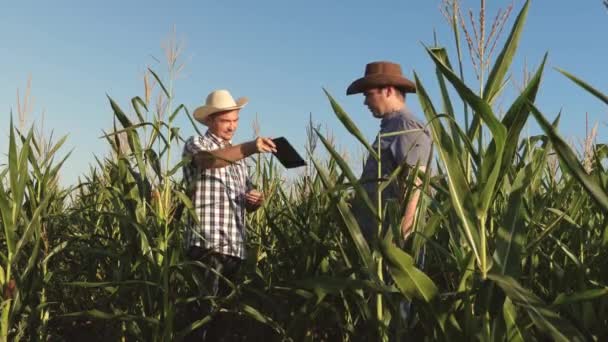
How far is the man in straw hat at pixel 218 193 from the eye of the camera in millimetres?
3186

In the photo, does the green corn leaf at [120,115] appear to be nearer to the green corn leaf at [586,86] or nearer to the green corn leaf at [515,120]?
the green corn leaf at [515,120]

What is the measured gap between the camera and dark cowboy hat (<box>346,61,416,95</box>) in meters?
2.96

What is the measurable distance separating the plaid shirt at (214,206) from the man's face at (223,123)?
5cm

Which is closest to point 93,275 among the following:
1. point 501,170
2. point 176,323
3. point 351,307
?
point 176,323

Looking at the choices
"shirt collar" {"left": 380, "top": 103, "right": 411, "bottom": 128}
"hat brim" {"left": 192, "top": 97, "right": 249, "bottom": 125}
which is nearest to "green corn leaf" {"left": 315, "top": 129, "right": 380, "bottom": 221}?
"shirt collar" {"left": 380, "top": 103, "right": 411, "bottom": 128}

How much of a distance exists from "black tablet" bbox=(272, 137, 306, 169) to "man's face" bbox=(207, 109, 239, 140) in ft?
1.29

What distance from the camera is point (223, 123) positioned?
11.3ft

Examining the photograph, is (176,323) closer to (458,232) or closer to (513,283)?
(458,232)

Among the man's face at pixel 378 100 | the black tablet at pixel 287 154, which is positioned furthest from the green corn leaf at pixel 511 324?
the black tablet at pixel 287 154

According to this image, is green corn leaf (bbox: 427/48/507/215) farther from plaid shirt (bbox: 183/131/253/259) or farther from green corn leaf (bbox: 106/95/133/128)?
plaid shirt (bbox: 183/131/253/259)

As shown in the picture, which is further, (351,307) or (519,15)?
(351,307)

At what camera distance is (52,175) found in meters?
3.25

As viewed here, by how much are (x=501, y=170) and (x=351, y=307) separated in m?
1.65

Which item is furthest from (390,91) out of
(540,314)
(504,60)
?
(540,314)
